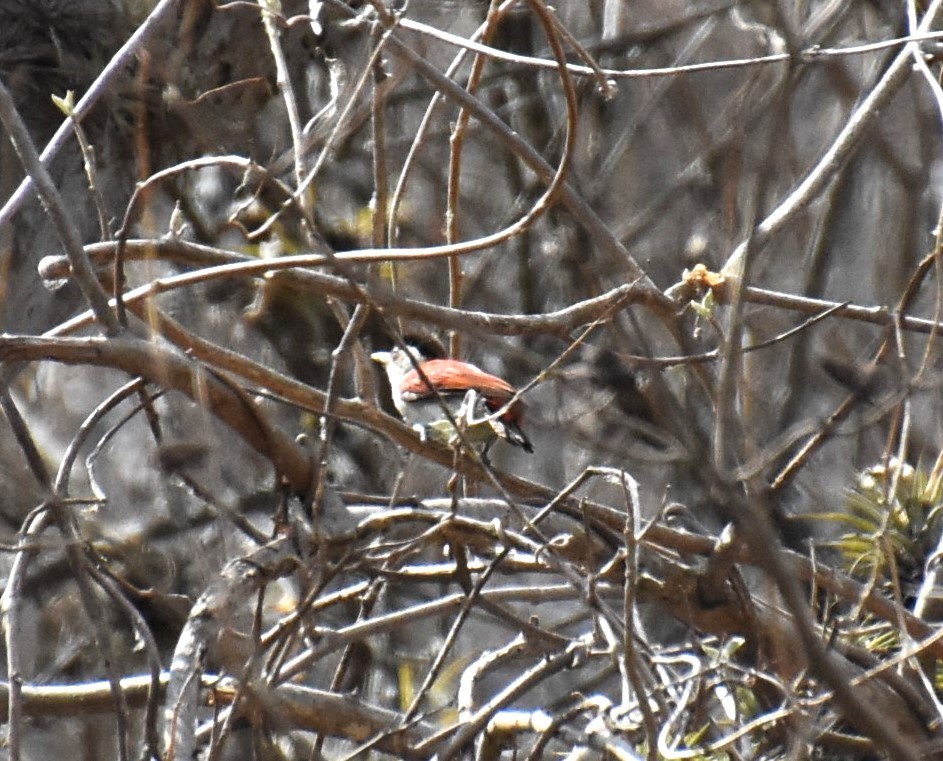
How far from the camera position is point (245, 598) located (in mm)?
2363

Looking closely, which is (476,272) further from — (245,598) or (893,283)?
(245,598)

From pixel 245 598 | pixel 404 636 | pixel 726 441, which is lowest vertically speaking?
pixel 404 636

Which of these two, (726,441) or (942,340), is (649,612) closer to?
(942,340)

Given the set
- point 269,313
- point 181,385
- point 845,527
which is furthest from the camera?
point 269,313

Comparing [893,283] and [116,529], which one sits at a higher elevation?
[893,283]

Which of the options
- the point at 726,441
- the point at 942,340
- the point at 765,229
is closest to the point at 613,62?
the point at 942,340

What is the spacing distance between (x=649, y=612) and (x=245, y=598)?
10.8 feet

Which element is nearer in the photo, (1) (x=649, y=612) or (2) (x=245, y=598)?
(2) (x=245, y=598)

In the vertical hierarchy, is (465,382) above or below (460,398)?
above

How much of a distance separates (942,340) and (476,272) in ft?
6.84

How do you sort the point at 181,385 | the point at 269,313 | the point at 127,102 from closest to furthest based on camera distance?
the point at 181,385 < the point at 127,102 < the point at 269,313

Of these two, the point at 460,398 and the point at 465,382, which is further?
the point at 460,398

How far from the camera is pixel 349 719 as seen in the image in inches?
116

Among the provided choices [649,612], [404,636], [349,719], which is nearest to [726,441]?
[349,719]
